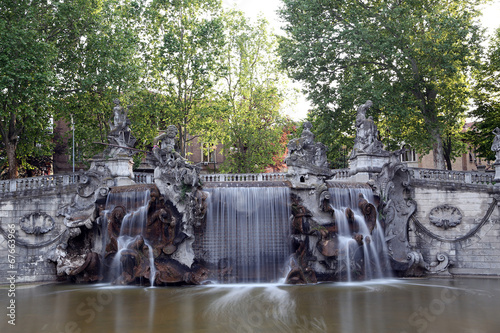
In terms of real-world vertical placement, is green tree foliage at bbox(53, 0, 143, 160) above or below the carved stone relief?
above

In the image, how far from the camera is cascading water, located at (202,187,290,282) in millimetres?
18688

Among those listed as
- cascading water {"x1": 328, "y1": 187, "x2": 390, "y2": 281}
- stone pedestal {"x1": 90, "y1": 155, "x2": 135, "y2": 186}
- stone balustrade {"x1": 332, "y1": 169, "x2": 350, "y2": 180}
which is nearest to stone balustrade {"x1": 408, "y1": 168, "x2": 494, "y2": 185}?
stone balustrade {"x1": 332, "y1": 169, "x2": 350, "y2": 180}

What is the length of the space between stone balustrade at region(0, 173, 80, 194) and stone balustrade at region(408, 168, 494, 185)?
15.6 metres

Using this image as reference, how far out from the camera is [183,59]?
31.3 metres

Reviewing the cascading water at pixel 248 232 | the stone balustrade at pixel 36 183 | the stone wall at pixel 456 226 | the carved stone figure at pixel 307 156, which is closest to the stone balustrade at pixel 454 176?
the stone wall at pixel 456 226

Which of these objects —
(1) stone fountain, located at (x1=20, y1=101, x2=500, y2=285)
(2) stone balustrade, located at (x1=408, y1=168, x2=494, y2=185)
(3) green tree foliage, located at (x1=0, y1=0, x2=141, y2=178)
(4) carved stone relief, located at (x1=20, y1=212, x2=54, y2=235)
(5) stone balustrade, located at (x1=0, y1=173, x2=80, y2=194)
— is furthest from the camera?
(3) green tree foliage, located at (x1=0, y1=0, x2=141, y2=178)

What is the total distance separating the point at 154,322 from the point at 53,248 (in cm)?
1061

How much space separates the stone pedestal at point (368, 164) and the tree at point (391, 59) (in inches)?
197

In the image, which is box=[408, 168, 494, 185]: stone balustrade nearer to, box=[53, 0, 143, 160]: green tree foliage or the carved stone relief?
the carved stone relief

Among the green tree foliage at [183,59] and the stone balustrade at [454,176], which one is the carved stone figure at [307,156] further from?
the green tree foliage at [183,59]

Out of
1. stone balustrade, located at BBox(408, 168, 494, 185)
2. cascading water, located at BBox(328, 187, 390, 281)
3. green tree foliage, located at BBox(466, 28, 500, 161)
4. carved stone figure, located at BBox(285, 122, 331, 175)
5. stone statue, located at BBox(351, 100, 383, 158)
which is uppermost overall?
green tree foliage, located at BBox(466, 28, 500, 161)

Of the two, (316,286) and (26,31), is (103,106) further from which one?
(316,286)

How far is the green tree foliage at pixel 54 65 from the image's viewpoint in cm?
2356

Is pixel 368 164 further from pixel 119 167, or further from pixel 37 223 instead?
pixel 37 223
